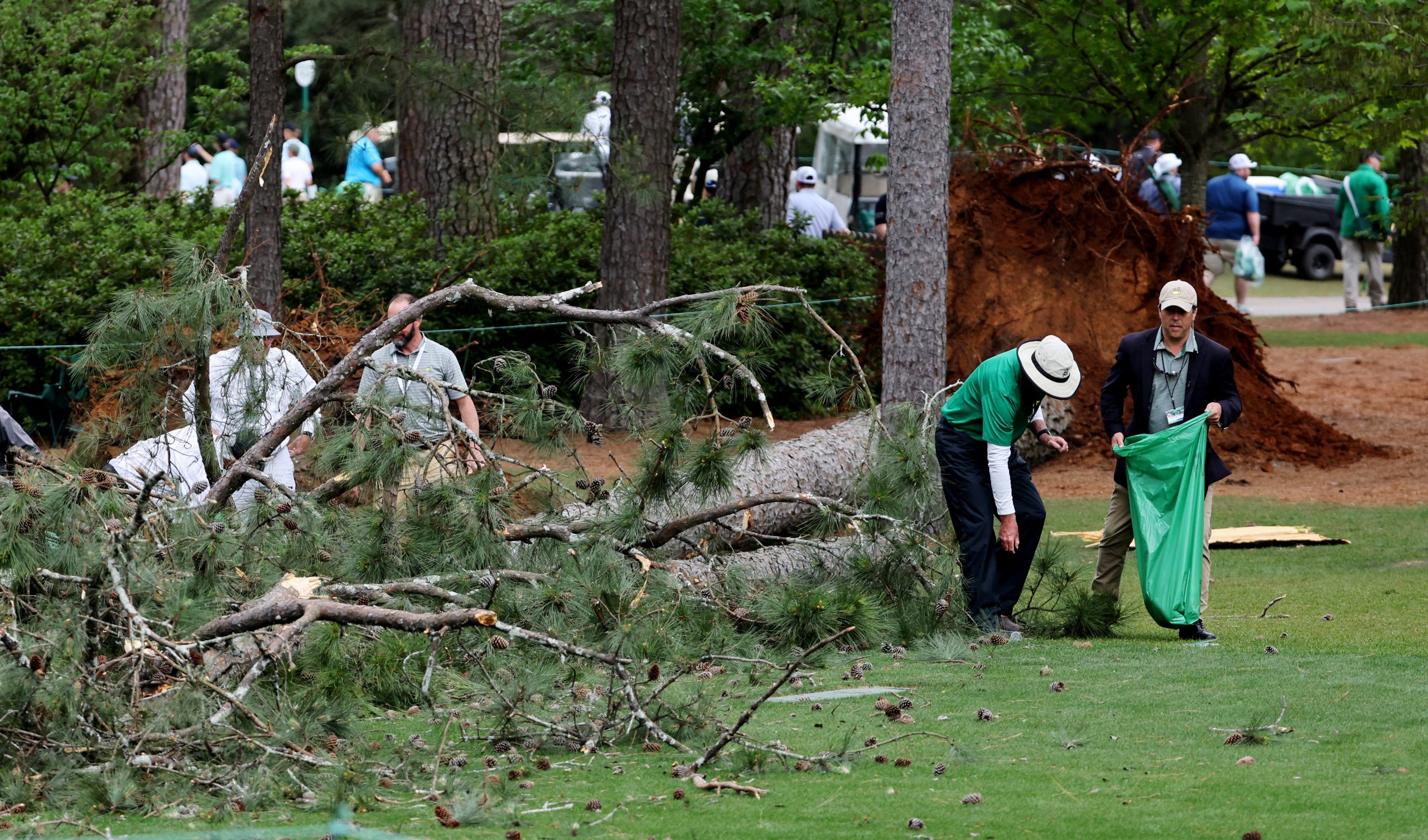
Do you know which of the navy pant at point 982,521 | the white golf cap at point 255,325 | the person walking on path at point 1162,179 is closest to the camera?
the white golf cap at point 255,325

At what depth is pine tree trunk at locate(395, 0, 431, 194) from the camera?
425 inches

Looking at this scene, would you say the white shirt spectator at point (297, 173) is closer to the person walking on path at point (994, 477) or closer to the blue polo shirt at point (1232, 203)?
the blue polo shirt at point (1232, 203)

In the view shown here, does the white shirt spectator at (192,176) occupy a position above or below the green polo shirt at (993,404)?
above

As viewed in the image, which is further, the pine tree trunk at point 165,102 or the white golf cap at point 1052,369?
the pine tree trunk at point 165,102

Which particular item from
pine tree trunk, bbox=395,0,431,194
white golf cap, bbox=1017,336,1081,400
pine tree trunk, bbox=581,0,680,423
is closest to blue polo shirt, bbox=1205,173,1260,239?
pine tree trunk, bbox=581,0,680,423

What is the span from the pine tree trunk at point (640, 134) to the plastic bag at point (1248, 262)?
9086mm

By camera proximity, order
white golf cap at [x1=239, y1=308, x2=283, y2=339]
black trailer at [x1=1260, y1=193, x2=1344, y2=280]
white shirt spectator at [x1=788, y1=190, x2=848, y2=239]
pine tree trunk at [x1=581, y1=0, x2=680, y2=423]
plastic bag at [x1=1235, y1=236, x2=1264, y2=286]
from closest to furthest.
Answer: white golf cap at [x1=239, y1=308, x2=283, y2=339] < pine tree trunk at [x1=581, y1=0, x2=680, y2=423] < white shirt spectator at [x1=788, y1=190, x2=848, y2=239] < plastic bag at [x1=1235, y1=236, x2=1264, y2=286] < black trailer at [x1=1260, y1=193, x2=1344, y2=280]

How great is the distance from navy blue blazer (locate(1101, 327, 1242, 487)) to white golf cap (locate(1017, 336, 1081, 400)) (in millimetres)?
566

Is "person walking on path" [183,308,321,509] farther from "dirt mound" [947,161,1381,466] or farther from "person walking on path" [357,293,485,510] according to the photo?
"dirt mound" [947,161,1381,466]

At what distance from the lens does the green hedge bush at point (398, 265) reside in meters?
12.1

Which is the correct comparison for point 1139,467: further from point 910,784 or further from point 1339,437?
point 1339,437

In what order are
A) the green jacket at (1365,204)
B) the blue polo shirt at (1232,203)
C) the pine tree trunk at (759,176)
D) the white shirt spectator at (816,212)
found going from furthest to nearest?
the green jacket at (1365,204) < the blue polo shirt at (1232,203) < the pine tree trunk at (759,176) < the white shirt spectator at (816,212)

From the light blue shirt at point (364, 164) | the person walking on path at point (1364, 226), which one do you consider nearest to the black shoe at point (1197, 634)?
the person walking on path at point (1364, 226)

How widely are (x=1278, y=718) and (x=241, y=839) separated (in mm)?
3437
